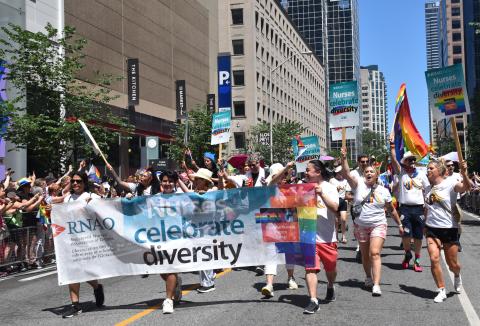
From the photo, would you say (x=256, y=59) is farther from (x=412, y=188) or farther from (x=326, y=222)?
(x=326, y=222)

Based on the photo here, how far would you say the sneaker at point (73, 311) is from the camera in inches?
272

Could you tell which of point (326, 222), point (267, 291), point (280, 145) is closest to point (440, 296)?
point (326, 222)

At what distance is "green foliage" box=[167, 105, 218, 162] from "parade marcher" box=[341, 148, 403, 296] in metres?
32.3

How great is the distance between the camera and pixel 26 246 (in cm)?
1223

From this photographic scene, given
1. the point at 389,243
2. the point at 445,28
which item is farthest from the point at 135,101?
the point at 445,28

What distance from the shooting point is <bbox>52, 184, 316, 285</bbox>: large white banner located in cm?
722

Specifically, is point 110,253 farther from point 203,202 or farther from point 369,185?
point 369,185

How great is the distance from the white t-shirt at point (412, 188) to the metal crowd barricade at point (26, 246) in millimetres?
7674

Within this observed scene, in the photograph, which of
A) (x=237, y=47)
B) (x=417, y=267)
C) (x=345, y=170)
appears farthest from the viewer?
(x=237, y=47)

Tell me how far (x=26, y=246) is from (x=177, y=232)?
6.21 meters

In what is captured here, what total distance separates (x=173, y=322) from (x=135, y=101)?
32.0m

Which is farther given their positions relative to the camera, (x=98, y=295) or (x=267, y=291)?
(x=267, y=291)

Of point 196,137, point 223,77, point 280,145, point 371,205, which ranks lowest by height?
point 371,205

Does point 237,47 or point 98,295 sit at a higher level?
point 237,47
